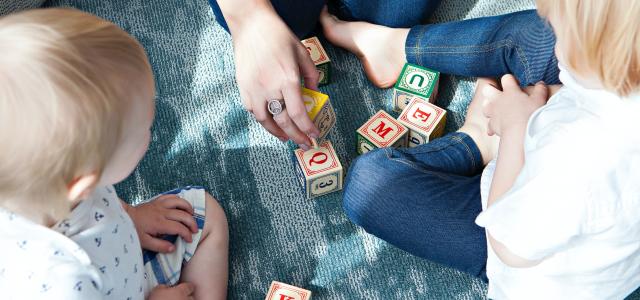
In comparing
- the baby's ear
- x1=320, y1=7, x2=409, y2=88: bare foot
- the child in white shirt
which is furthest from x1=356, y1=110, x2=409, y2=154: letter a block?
the baby's ear

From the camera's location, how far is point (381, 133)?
1.26 metres

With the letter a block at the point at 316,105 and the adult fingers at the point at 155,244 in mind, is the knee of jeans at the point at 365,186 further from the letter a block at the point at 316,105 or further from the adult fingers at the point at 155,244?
the adult fingers at the point at 155,244

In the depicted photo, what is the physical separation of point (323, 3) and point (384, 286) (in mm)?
582

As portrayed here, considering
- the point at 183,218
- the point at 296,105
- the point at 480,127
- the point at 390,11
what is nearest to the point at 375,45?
the point at 390,11

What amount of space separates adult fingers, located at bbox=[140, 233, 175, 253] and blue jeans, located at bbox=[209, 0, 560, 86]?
47 cm

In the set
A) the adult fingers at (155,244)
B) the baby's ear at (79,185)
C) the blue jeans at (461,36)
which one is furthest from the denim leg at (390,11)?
the baby's ear at (79,185)

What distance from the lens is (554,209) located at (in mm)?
775

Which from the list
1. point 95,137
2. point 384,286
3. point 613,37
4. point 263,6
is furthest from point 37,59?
point 384,286

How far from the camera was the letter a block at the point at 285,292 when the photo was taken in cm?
111

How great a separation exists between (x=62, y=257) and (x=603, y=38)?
0.67 metres

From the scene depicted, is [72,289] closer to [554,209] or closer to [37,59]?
[37,59]

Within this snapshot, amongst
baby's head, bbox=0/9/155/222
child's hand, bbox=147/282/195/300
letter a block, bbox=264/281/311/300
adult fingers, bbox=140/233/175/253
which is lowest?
letter a block, bbox=264/281/311/300

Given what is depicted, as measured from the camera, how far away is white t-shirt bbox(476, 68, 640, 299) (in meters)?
0.75

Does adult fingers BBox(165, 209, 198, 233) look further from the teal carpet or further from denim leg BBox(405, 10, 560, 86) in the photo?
denim leg BBox(405, 10, 560, 86)
